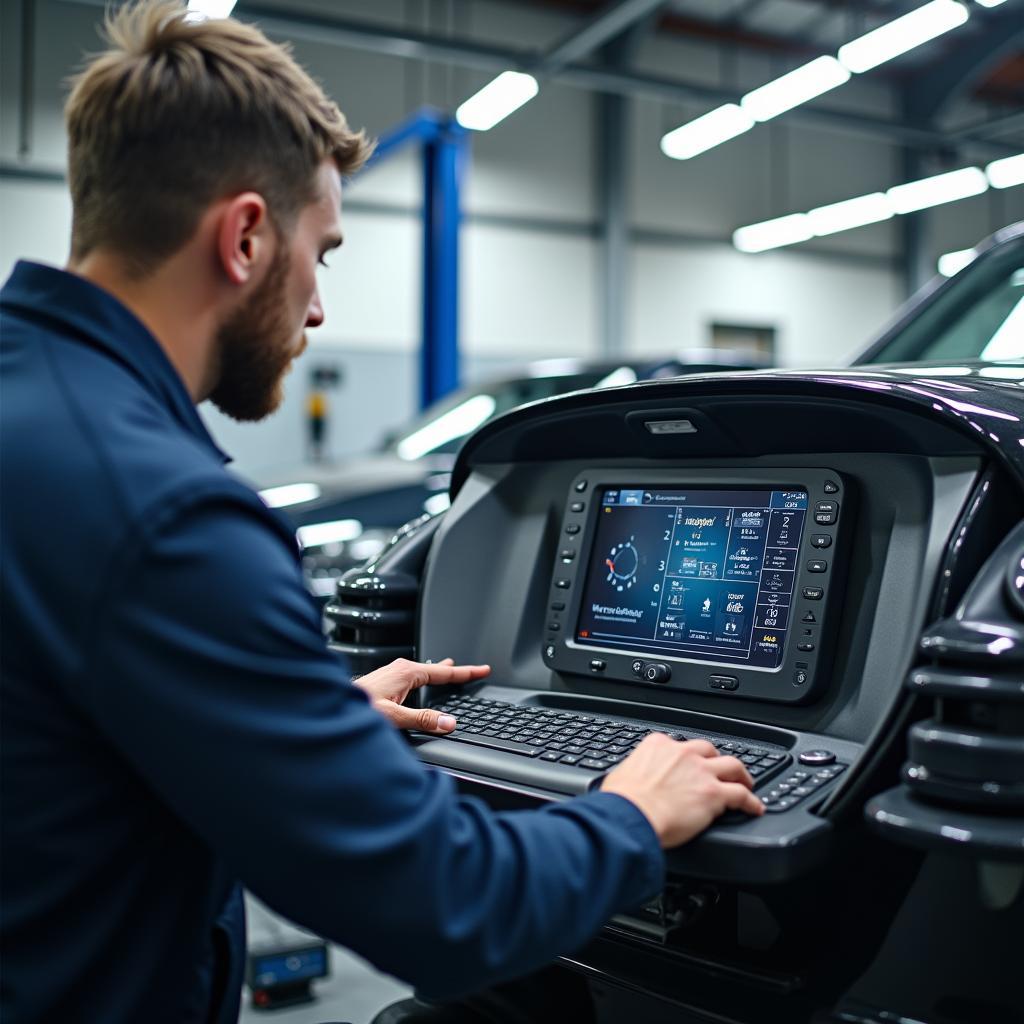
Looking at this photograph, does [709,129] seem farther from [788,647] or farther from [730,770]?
[730,770]

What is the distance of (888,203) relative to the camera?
475 inches

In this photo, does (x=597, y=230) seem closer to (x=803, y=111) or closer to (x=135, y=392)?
(x=803, y=111)

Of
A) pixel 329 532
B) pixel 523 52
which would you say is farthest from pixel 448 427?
pixel 523 52

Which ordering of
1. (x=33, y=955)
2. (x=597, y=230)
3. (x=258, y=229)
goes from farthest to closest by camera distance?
(x=597, y=230), (x=258, y=229), (x=33, y=955)

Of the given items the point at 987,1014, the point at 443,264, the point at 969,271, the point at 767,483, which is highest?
the point at 443,264

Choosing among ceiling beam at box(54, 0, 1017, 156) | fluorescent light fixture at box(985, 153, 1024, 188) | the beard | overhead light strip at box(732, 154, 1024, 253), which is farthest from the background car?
overhead light strip at box(732, 154, 1024, 253)

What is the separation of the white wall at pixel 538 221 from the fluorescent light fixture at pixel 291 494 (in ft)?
21.2

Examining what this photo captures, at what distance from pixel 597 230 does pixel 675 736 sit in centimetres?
1259

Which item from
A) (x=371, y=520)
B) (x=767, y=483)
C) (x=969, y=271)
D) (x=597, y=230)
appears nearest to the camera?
(x=767, y=483)

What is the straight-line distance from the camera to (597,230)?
13.4m

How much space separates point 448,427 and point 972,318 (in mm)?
2924

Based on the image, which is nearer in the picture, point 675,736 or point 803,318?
point 675,736

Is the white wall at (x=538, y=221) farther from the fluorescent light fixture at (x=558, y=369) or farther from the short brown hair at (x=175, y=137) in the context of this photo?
the short brown hair at (x=175, y=137)

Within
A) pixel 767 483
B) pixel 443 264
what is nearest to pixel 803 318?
pixel 443 264
